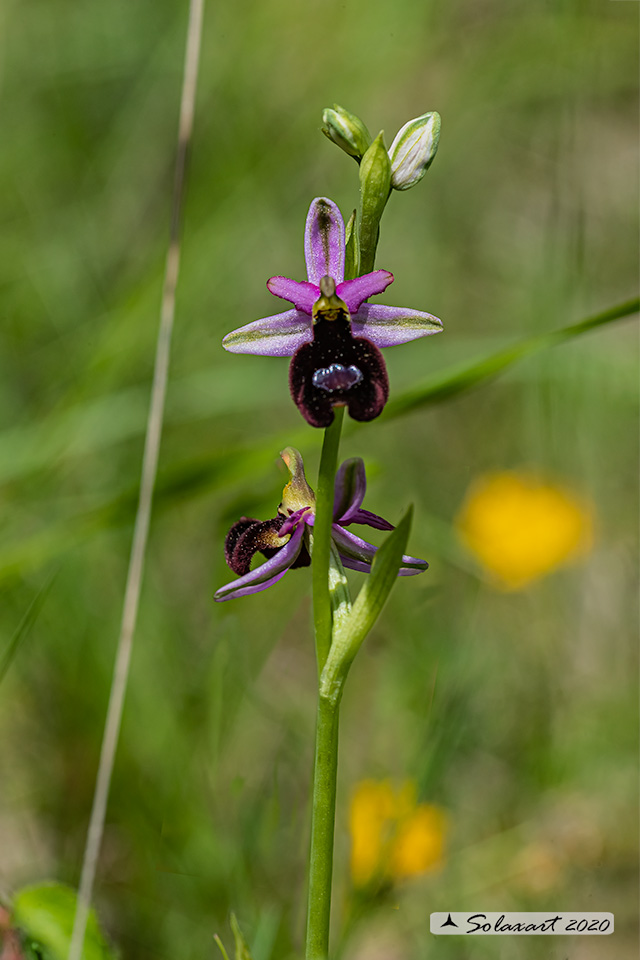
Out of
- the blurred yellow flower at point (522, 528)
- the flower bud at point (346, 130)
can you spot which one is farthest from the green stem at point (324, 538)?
the blurred yellow flower at point (522, 528)

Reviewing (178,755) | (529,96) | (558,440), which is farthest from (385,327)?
(529,96)

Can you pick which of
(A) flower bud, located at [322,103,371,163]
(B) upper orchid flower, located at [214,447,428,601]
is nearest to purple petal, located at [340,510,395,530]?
(B) upper orchid flower, located at [214,447,428,601]

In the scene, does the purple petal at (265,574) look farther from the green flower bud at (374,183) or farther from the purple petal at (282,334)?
the green flower bud at (374,183)

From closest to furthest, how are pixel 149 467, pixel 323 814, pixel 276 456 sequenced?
pixel 323 814 < pixel 149 467 < pixel 276 456

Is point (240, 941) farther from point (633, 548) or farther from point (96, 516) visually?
point (633, 548)

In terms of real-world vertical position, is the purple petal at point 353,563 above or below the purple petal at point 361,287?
below

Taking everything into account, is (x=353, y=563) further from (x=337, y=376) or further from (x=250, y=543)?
(x=337, y=376)

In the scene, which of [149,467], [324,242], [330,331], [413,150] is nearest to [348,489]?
[330,331]

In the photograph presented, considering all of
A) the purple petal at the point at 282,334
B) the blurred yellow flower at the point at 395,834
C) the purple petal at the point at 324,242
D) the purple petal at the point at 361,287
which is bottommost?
the blurred yellow flower at the point at 395,834
